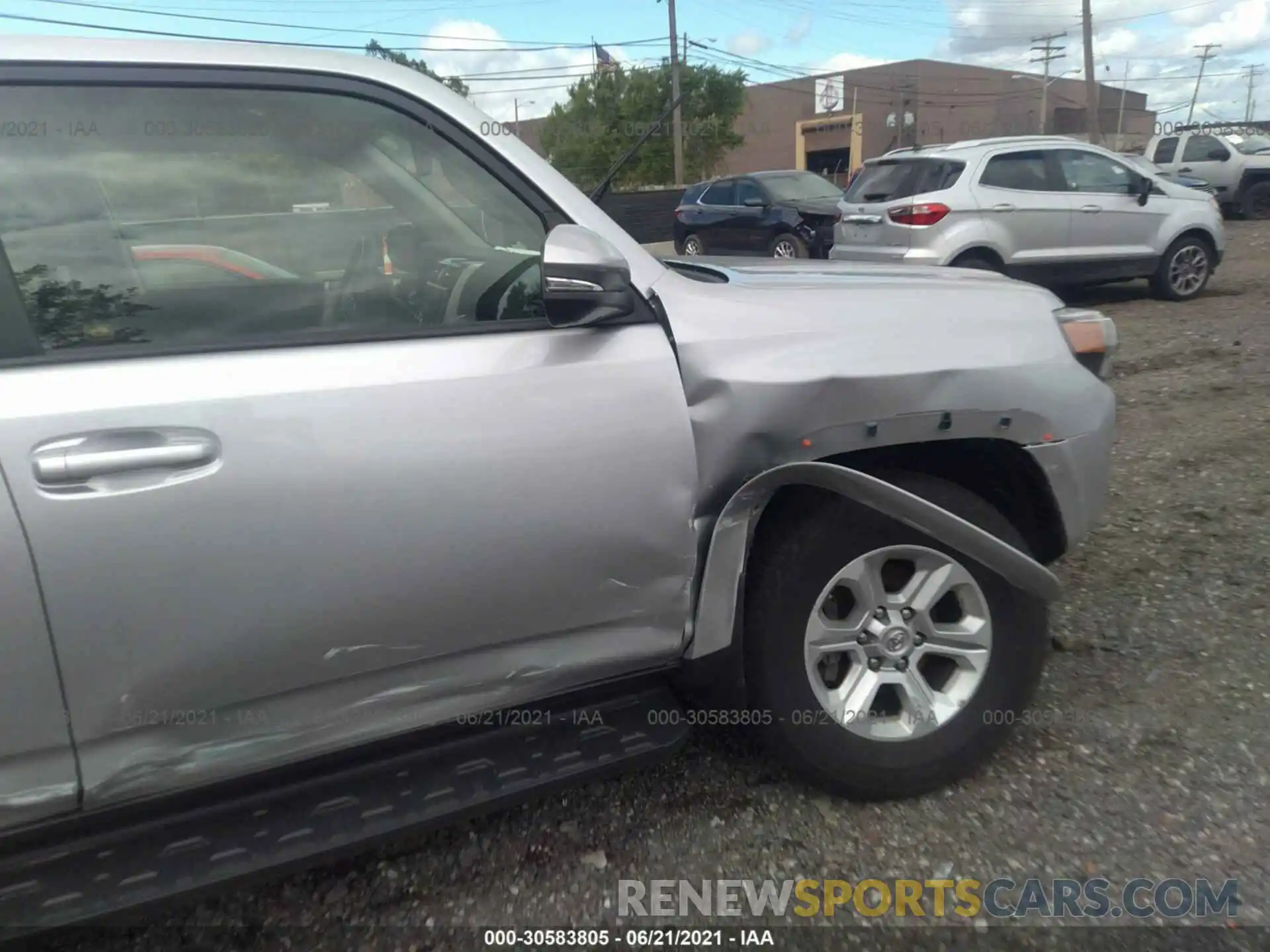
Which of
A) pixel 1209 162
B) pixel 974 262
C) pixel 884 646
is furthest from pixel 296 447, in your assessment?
pixel 1209 162

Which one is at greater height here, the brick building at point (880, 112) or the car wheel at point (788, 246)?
the brick building at point (880, 112)

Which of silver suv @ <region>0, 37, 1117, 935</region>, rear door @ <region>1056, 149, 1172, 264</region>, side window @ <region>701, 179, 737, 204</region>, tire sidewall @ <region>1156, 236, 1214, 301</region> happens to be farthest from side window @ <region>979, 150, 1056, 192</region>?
silver suv @ <region>0, 37, 1117, 935</region>

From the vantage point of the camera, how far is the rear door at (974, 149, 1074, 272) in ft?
30.2

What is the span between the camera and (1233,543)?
13.2ft

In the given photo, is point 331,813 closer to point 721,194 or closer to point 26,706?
point 26,706

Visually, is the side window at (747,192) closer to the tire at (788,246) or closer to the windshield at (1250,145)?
the tire at (788,246)

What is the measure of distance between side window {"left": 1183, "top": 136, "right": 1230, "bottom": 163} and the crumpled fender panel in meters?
20.4

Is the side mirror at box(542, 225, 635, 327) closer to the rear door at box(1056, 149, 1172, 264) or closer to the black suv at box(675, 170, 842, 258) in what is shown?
the rear door at box(1056, 149, 1172, 264)

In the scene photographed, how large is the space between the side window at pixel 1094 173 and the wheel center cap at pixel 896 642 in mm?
8609

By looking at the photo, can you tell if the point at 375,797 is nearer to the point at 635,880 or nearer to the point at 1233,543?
the point at 635,880

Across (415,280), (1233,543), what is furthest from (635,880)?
(1233,543)

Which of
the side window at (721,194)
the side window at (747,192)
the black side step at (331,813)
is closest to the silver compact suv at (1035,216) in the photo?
the side window at (747,192)

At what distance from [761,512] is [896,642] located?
525mm

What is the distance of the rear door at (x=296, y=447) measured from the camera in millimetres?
1742
